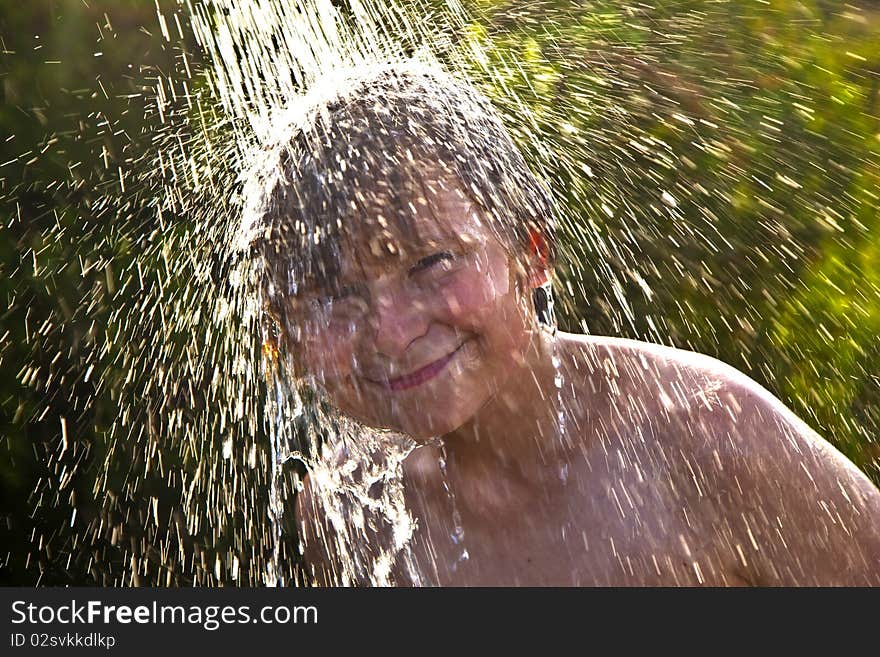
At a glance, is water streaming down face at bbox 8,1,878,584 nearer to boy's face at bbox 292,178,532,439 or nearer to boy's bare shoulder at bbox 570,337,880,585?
boy's face at bbox 292,178,532,439

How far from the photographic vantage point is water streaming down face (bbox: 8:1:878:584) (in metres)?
3.51

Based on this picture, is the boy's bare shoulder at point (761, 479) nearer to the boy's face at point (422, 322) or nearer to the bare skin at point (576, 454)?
the bare skin at point (576, 454)

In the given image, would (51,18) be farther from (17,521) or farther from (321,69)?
(17,521)

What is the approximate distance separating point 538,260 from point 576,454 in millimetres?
512

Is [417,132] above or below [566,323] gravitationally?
above

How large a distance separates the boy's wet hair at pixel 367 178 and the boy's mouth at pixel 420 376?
264mm

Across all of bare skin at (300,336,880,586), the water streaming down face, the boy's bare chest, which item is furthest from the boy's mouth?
the water streaming down face

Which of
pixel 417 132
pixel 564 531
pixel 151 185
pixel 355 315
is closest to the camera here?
pixel 355 315

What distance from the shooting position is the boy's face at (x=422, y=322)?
2.11 metres

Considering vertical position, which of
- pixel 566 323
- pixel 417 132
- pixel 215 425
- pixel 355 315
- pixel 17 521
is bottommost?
pixel 17 521

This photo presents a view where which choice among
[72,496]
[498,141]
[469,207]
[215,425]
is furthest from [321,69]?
[72,496]

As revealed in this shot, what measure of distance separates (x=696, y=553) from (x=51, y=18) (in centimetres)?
311

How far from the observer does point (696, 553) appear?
7.72 ft

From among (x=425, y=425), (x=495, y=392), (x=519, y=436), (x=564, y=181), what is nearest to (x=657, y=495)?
(x=519, y=436)
